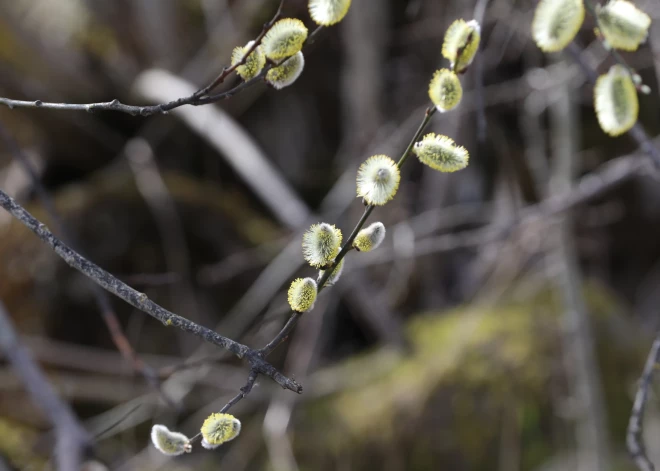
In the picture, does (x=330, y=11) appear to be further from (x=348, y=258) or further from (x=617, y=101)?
(x=348, y=258)

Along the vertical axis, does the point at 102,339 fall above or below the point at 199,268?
below

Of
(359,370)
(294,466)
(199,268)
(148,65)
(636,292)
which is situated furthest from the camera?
(636,292)

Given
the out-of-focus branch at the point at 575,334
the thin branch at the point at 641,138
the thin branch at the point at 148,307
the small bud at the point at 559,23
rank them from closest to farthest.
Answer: the thin branch at the point at 148,307, the small bud at the point at 559,23, the thin branch at the point at 641,138, the out-of-focus branch at the point at 575,334

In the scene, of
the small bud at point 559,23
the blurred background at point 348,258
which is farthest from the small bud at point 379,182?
the blurred background at point 348,258

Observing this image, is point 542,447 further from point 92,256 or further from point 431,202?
point 92,256

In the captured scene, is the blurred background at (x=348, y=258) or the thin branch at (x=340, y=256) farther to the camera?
the blurred background at (x=348, y=258)

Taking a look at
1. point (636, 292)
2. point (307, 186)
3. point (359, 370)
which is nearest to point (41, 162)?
point (307, 186)

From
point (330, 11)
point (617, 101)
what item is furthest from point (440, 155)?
point (617, 101)

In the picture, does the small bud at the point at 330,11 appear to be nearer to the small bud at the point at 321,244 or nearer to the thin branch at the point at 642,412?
the small bud at the point at 321,244
